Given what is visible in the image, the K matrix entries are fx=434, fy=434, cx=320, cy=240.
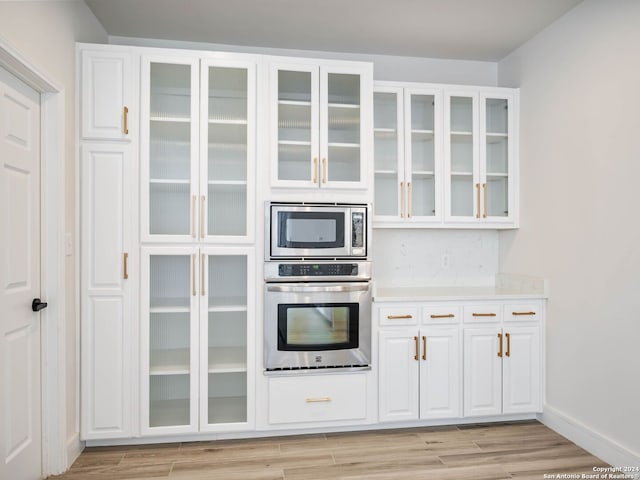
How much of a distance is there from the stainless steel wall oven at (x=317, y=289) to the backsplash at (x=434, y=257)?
2.23 feet

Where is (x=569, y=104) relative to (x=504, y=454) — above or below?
above

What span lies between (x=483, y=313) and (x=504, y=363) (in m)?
0.39

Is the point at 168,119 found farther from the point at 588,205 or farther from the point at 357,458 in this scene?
the point at 588,205

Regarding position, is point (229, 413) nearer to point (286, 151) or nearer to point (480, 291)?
point (286, 151)

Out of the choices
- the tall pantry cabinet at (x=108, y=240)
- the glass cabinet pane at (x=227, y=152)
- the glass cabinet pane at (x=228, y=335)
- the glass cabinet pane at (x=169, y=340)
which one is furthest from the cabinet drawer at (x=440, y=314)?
the tall pantry cabinet at (x=108, y=240)

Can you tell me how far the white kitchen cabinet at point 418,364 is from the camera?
2977mm

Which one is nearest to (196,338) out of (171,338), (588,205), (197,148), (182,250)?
(171,338)

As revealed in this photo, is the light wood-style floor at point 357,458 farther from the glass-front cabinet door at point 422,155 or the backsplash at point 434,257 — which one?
the glass-front cabinet door at point 422,155

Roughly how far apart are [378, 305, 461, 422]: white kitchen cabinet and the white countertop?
84 mm

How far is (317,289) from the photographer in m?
2.88

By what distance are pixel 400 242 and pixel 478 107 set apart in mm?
1217

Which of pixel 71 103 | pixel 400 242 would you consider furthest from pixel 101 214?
pixel 400 242

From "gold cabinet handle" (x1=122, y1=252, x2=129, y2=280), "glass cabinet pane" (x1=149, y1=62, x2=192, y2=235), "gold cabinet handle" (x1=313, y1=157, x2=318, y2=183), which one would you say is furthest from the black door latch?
"gold cabinet handle" (x1=313, y1=157, x2=318, y2=183)

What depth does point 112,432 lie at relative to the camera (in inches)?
107
